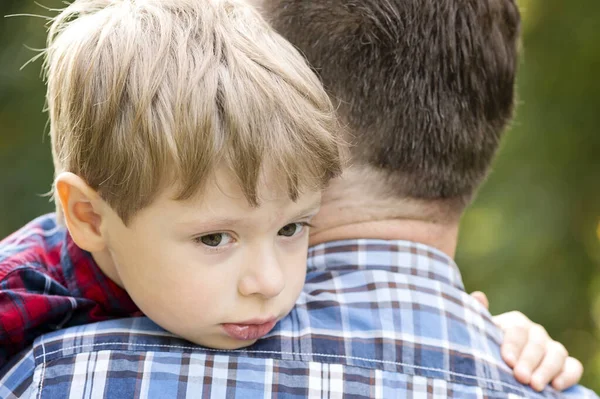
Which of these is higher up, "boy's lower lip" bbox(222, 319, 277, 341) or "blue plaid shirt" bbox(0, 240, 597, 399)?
"boy's lower lip" bbox(222, 319, 277, 341)

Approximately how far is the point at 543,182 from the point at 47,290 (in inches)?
111

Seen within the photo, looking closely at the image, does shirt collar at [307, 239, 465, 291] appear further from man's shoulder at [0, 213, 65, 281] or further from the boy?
man's shoulder at [0, 213, 65, 281]

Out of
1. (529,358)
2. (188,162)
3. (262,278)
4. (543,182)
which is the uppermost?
(188,162)

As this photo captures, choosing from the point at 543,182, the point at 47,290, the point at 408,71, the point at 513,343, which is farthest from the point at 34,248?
the point at 543,182

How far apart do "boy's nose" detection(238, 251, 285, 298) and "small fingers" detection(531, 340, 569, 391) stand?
20.1 inches

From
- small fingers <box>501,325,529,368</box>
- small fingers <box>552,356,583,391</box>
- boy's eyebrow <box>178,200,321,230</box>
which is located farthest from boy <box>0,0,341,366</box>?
small fingers <box>552,356,583,391</box>

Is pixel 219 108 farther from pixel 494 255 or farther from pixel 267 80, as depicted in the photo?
pixel 494 255

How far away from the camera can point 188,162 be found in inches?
47.7

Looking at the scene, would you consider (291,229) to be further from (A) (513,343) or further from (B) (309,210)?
(A) (513,343)

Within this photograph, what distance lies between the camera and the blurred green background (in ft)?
12.1

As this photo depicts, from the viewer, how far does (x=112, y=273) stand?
1.56 meters

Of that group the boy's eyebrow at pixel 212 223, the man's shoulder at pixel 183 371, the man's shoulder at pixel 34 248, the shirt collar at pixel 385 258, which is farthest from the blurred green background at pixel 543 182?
the boy's eyebrow at pixel 212 223

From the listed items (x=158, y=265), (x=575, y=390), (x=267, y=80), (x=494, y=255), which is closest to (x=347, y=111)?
(x=267, y=80)

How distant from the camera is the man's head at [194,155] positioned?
4.04 ft
